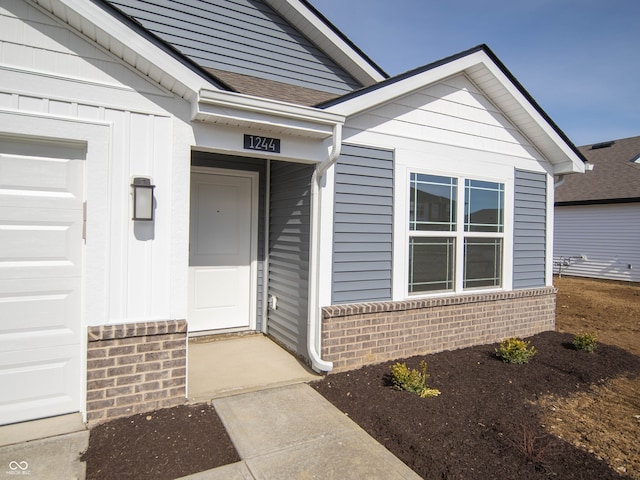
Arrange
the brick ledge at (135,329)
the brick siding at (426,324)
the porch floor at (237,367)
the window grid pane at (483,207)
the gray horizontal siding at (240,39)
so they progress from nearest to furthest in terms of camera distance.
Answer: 1. the brick ledge at (135,329)
2. the porch floor at (237,367)
3. the brick siding at (426,324)
4. the gray horizontal siding at (240,39)
5. the window grid pane at (483,207)

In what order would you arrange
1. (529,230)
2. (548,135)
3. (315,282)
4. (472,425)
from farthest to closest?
(529,230) < (548,135) < (315,282) < (472,425)

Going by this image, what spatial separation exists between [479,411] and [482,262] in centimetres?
265

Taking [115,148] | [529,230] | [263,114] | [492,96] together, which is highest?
[492,96]

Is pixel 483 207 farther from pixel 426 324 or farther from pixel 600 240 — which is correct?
pixel 600 240

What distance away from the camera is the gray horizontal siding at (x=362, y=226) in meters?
4.66

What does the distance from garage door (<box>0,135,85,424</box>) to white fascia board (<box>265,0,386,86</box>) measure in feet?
13.8

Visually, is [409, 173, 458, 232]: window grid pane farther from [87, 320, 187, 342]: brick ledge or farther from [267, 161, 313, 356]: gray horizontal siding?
[87, 320, 187, 342]: brick ledge

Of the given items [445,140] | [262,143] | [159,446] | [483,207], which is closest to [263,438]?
[159,446]

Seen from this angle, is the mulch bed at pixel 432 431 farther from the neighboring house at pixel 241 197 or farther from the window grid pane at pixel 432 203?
the window grid pane at pixel 432 203

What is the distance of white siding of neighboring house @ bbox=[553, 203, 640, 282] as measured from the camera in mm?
14453

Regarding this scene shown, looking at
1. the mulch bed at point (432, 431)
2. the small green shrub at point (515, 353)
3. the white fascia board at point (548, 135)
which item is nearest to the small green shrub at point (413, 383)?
the mulch bed at point (432, 431)

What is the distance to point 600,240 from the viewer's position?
1535cm

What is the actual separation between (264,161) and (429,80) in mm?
2484

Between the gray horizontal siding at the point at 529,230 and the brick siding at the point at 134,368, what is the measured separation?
5.11 metres
